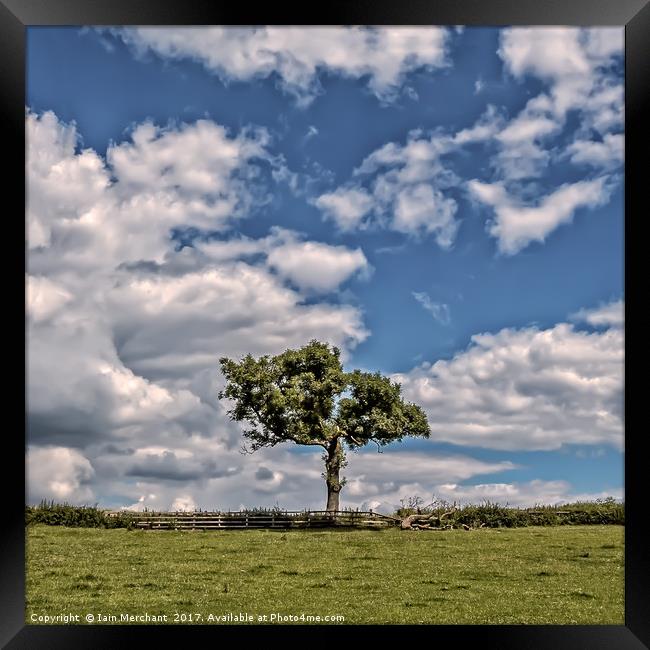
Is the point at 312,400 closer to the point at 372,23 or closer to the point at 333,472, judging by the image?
the point at 333,472

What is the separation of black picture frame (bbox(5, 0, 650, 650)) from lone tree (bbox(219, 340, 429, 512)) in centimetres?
1951

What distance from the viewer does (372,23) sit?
20.4 ft

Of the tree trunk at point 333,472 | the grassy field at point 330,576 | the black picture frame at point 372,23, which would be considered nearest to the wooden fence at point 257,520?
the tree trunk at point 333,472

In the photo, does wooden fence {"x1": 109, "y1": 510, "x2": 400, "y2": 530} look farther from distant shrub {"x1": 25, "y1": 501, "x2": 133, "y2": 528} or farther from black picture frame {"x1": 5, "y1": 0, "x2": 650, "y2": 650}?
black picture frame {"x1": 5, "y1": 0, "x2": 650, "y2": 650}

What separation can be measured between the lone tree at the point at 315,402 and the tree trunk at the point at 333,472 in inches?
1.4

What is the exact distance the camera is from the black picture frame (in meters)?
5.75

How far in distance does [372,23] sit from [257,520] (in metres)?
21.2

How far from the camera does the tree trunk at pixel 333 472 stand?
2491 centimetres
